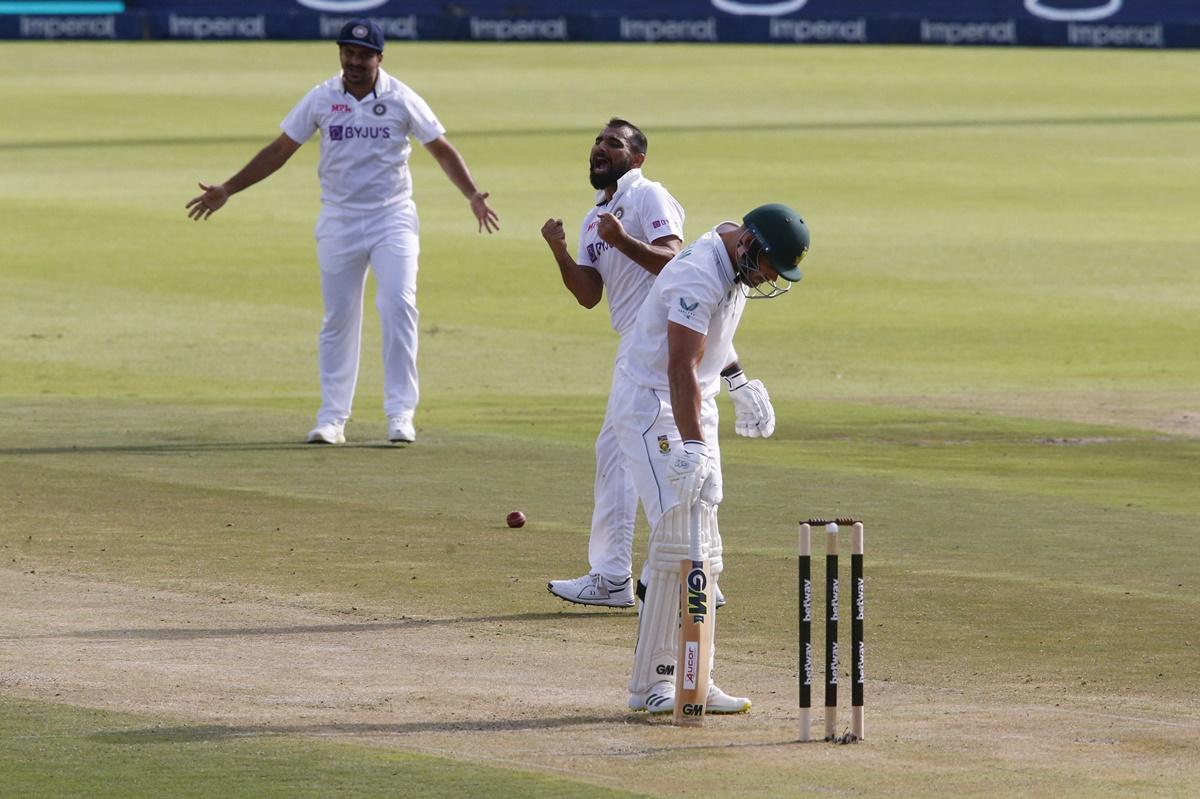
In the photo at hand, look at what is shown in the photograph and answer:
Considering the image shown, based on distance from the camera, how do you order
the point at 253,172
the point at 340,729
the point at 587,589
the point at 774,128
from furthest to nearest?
the point at 774,128
the point at 253,172
the point at 587,589
the point at 340,729

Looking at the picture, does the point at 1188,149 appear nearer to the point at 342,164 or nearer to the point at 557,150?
the point at 557,150

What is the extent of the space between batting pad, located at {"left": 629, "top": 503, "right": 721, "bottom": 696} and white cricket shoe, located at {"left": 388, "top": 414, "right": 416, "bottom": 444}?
601 centimetres

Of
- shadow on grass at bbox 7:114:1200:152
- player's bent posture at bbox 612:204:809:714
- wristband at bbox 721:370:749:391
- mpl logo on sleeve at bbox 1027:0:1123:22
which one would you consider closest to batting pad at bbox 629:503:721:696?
player's bent posture at bbox 612:204:809:714

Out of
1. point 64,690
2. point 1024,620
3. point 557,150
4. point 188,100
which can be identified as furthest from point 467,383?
point 188,100

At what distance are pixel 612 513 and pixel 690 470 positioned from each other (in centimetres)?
206

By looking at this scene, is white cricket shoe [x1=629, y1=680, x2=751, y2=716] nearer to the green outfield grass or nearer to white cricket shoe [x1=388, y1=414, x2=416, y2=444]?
the green outfield grass

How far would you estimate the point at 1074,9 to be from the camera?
43469mm

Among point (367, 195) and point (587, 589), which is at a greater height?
point (367, 195)

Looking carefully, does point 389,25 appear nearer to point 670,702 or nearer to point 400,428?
point 400,428

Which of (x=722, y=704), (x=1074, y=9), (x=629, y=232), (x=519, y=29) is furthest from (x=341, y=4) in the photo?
(x=722, y=704)

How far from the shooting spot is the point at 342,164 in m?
12.8

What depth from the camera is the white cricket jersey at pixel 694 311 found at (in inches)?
277

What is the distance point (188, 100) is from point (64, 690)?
3244cm

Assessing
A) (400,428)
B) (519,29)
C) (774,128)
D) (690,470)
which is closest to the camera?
(690,470)
